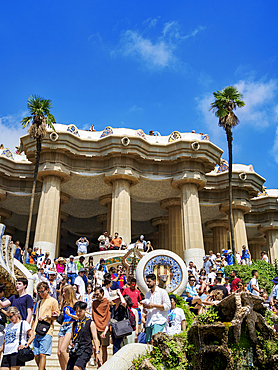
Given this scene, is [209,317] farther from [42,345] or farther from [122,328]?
[42,345]

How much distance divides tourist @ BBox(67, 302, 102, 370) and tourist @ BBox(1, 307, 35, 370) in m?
0.80

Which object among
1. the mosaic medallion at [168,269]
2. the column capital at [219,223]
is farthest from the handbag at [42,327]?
the column capital at [219,223]

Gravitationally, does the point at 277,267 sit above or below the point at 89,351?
above

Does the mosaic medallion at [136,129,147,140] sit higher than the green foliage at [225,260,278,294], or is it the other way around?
the mosaic medallion at [136,129,147,140]

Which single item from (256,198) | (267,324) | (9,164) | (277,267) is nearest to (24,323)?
(267,324)

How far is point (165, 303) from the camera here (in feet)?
25.5

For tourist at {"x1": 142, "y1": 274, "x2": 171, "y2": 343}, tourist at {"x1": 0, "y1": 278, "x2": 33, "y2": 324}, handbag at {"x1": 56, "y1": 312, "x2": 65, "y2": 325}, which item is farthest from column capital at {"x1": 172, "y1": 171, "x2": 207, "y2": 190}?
handbag at {"x1": 56, "y1": 312, "x2": 65, "y2": 325}

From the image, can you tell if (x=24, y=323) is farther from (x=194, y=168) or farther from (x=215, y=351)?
(x=194, y=168)

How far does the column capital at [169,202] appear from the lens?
103 ft

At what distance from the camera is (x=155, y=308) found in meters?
7.85

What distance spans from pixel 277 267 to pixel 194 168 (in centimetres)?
1049

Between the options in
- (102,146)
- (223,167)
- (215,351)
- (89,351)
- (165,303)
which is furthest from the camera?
(223,167)

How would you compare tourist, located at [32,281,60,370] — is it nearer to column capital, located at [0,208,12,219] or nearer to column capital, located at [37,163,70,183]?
column capital, located at [37,163,70,183]

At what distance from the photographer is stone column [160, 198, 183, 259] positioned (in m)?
30.2
